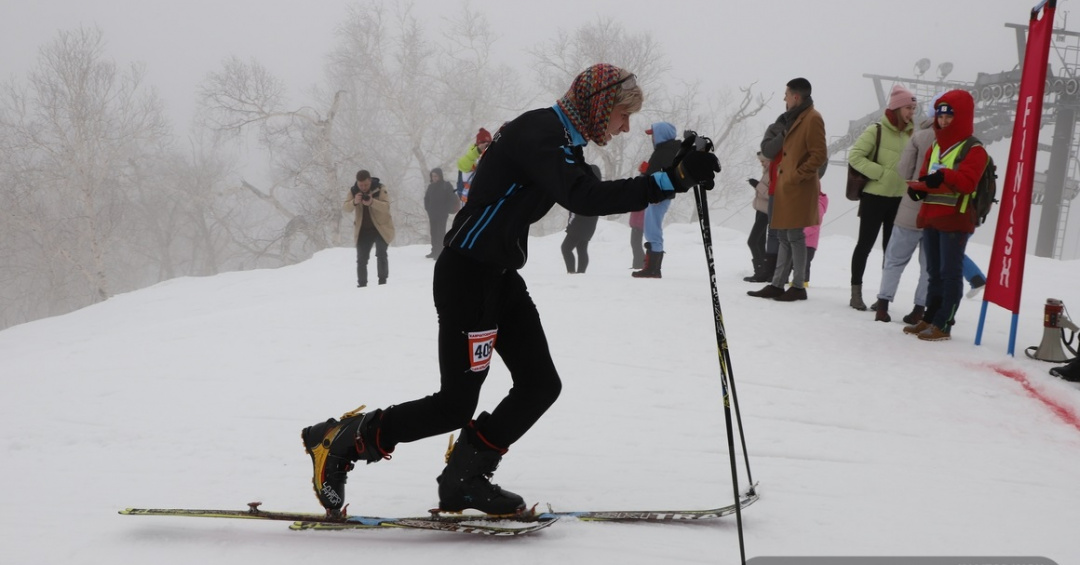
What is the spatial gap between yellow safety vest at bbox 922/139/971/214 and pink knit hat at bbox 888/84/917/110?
2.85 ft

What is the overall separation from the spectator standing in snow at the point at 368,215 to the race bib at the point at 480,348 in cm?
711

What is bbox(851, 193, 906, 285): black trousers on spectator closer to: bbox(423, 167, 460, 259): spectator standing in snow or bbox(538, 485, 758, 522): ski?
bbox(538, 485, 758, 522): ski

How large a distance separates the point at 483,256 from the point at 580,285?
5.16 metres

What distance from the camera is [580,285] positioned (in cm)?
747

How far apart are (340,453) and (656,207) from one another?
620 cm

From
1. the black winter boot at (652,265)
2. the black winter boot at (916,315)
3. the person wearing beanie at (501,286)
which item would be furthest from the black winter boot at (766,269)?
the person wearing beanie at (501,286)

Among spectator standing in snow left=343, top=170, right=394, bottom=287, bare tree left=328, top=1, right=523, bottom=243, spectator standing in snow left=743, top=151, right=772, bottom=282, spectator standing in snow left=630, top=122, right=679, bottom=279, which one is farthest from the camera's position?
bare tree left=328, top=1, right=523, bottom=243

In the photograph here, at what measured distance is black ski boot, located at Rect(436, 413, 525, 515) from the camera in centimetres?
262

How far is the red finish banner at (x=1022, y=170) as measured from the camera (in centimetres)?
471

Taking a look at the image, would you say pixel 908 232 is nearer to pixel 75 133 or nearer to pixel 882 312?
pixel 882 312

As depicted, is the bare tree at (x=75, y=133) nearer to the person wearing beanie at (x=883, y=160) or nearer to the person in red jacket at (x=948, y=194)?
the person wearing beanie at (x=883, y=160)

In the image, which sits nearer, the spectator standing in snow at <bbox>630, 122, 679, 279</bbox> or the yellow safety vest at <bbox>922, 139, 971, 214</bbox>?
the yellow safety vest at <bbox>922, 139, 971, 214</bbox>

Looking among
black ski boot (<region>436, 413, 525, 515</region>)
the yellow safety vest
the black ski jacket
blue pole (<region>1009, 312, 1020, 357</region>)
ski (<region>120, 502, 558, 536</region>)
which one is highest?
the yellow safety vest

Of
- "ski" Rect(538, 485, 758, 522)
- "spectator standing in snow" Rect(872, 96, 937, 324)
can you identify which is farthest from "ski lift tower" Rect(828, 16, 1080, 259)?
"ski" Rect(538, 485, 758, 522)
